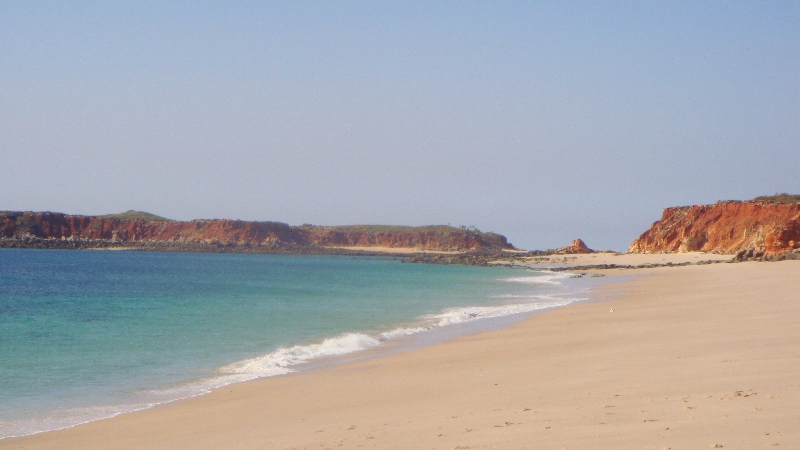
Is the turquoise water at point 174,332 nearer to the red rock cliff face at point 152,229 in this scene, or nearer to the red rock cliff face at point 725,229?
the red rock cliff face at point 725,229

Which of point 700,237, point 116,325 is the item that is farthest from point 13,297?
point 700,237

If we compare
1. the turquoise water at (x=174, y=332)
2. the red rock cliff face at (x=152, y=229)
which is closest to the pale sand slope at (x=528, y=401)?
the turquoise water at (x=174, y=332)

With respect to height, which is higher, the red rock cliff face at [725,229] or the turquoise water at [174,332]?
the red rock cliff face at [725,229]

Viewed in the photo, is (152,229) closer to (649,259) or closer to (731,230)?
(649,259)

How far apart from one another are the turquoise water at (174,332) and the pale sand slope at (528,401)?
135 centimetres

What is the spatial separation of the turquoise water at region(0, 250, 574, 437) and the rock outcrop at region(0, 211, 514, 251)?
77.2 meters

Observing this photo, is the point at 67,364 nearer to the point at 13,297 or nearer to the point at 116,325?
the point at 116,325

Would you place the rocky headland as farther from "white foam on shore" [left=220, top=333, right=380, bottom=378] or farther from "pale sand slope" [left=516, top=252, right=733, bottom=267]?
"white foam on shore" [left=220, top=333, right=380, bottom=378]

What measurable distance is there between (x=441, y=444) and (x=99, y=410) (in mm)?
5608

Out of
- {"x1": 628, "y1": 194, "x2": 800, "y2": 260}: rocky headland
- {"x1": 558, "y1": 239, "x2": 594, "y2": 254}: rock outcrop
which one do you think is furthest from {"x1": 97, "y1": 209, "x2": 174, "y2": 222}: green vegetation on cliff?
{"x1": 628, "y1": 194, "x2": 800, "y2": 260}: rocky headland

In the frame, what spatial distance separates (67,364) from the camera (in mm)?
13102

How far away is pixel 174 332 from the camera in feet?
59.0

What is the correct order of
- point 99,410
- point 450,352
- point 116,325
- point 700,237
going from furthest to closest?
1. point 700,237
2. point 116,325
3. point 450,352
4. point 99,410

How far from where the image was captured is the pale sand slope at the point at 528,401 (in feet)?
20.9
